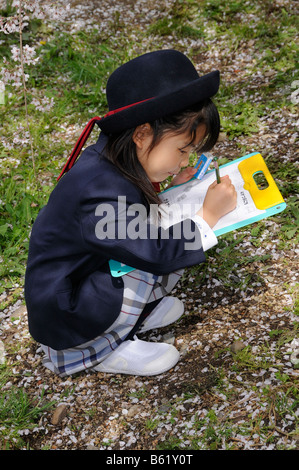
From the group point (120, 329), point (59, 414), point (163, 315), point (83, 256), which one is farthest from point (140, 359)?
point (83, 256)

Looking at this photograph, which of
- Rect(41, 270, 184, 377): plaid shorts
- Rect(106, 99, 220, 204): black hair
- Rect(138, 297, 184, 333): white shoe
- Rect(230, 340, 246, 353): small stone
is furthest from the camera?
Rect(138, 297, 184, 333): white shoe

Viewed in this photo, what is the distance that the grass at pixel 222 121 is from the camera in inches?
98.8

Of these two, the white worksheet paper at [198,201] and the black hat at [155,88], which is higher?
the black hat at [155,88]

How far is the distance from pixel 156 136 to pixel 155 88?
0.21m

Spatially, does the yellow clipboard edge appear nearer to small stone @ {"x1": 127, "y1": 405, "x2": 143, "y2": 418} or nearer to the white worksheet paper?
the white worksheet paper

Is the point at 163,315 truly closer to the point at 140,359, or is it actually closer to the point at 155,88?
the point at 140,359

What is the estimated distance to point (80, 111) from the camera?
456 cm

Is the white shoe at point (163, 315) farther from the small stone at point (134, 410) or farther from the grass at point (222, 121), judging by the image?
the small stone at point (134, 410)

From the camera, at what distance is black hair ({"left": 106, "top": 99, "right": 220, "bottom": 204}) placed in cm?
223

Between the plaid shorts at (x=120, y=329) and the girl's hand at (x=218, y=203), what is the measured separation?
1.22ft

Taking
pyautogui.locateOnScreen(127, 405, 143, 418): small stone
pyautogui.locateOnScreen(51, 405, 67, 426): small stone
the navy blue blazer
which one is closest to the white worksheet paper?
the navy blue blazer

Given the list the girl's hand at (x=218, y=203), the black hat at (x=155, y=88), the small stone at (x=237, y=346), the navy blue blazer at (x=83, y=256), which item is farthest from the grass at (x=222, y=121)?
the black hat at (x=155, y=88)

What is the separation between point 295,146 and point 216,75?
1.69 meters
